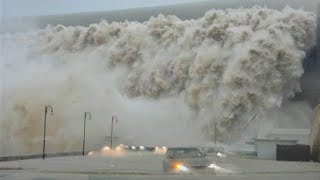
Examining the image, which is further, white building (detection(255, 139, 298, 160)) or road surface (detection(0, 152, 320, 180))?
white building (detection(255, 139, 298, 160))

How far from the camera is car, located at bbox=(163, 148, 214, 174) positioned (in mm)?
17234

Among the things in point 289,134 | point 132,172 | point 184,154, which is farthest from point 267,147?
point 132,172

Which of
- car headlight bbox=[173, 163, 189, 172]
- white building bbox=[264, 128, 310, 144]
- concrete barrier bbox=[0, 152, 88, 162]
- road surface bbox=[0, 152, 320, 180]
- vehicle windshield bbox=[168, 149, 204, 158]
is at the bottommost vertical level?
concrete barrier bbox=[0, 152, 88, 162]

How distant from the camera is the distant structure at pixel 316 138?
1113 inches

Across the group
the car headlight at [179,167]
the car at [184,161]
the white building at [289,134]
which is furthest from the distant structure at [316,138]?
the car headlight at [179,167]

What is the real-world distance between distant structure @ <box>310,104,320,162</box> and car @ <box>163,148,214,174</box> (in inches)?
459

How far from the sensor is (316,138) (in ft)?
92.7

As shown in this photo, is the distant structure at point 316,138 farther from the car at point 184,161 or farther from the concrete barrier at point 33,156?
the car at point 184,161

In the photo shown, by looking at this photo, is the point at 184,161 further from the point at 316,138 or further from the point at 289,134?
the point at 289,134

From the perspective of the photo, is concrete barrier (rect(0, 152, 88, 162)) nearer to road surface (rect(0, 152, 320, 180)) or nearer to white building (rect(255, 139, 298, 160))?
road surface (rect(0, 152, 320, 180))

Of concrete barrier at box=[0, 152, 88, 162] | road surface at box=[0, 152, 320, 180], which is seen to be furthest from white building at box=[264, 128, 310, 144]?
concrete barrier at box=[0, 152, 88, 162]

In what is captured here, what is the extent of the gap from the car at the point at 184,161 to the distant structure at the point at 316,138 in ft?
38.3

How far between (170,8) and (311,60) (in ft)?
23.5

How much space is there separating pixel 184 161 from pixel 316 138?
12579 millimetres
